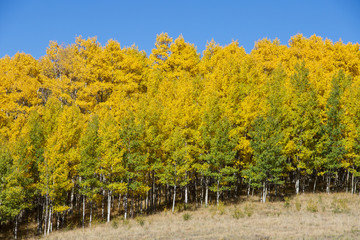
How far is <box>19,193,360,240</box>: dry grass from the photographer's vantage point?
902 inches

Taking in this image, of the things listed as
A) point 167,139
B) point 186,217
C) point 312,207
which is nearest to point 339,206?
point 312,207

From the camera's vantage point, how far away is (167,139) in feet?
114

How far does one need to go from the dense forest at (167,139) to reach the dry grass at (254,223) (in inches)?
97.5

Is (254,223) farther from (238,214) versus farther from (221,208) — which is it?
(221,208)

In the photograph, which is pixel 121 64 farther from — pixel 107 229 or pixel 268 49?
pixel 268 49

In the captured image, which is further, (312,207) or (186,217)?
(312,207)

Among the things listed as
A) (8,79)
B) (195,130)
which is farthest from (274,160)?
(8,79)

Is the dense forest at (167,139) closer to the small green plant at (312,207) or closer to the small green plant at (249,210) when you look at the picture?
the small green plant at (249,210)

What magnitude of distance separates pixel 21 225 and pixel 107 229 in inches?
633

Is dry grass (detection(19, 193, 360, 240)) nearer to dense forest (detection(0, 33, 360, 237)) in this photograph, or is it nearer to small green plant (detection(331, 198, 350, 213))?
small green plant (detection(331, 198, 350, 213))

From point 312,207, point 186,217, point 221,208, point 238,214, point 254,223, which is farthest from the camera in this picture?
point 221,208

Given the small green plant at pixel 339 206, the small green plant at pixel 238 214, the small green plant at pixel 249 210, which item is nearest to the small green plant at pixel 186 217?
the small green plant at pixel 238 214

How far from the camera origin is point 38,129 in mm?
35250

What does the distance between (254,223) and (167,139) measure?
42.8ft
